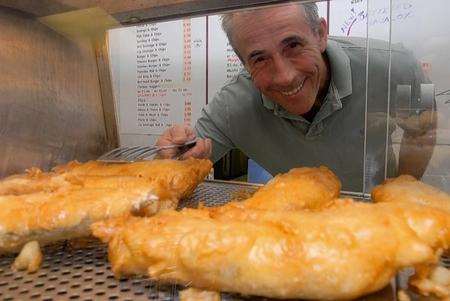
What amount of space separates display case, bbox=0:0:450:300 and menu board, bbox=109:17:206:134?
0.53 metres

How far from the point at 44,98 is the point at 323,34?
3.78ft

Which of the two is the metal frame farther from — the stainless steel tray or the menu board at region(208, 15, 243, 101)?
the menu board at region(208, 15, 243, 101)

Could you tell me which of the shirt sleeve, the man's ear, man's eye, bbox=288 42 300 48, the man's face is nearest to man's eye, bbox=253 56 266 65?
the man's face

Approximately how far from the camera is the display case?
126 centimetres

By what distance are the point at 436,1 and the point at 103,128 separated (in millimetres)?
1335

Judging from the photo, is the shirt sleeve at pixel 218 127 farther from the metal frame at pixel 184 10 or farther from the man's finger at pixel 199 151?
the metal frame at pixel 184 10

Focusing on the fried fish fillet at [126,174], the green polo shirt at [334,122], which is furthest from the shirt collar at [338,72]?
the fried fish fillet at [126,174]

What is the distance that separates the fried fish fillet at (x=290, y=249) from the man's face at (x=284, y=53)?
101cm

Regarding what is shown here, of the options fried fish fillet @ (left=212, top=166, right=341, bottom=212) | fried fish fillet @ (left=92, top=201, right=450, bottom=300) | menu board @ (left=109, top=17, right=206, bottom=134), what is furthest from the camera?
menu board @ (left=109, top=17, right=206, bottom=134)

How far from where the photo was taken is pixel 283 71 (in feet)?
5.58

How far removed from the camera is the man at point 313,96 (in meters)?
1.42

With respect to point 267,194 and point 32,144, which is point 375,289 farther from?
point 32,144

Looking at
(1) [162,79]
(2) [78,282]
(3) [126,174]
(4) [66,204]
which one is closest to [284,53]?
(3) [126,174]

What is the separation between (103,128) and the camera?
5.89 ft
